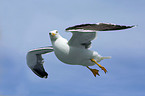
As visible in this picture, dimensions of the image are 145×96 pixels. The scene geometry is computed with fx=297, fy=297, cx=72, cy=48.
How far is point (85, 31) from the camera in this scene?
15273 millimetres

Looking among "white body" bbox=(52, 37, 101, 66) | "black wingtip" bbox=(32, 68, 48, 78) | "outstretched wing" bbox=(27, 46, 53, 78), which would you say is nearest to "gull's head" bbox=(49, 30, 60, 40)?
"white body" bbox=(52, 37, 101, 66)

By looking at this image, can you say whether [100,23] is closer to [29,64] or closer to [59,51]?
[59,51]

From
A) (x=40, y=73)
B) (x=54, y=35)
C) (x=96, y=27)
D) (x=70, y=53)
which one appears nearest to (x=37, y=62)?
(x=40, y=73)

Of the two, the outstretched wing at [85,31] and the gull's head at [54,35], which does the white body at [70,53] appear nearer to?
the gull's head at [54,35]

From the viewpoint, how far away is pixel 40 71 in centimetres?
2155

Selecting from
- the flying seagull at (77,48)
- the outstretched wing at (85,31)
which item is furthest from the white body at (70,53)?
the outstretched wing at (85,31)

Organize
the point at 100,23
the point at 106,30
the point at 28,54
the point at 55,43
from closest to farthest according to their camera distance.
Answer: the point at 106,30
the point at 100,23
the point at 55,43
the point at 28,54

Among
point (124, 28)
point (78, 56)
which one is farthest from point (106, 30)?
point (78, 56)

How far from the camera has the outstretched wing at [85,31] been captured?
15.4 metres

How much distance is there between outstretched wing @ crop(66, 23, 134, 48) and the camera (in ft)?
50.5

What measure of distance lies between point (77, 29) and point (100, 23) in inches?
54.7

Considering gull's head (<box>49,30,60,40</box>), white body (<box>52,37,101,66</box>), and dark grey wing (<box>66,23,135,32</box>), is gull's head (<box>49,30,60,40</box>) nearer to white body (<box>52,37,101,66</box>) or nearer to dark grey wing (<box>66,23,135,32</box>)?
white body (<box>52,37,101,66</box>)

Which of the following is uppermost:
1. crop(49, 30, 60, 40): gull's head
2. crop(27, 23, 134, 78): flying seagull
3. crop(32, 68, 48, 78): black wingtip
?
crop(49, 30, 60, 40): gull's head

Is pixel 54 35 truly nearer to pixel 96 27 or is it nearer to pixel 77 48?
pixel 77 48
